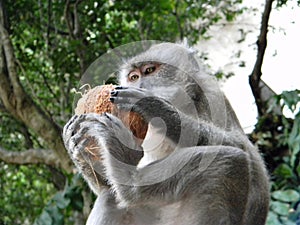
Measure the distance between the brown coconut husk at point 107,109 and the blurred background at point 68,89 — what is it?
2268mm

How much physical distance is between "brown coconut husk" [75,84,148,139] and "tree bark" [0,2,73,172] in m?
3.12

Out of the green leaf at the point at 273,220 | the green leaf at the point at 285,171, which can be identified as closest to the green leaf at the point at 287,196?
the green leaf at the point at 273,220

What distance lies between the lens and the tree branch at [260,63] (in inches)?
286

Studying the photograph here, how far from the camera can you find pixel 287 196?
19.3ft

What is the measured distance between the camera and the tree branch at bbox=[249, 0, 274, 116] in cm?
725

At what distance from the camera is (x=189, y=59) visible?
4020 millimetres

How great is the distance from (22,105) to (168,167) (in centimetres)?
374

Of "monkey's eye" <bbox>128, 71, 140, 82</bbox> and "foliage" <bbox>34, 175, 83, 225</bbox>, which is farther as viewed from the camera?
"foliage" <bbox>34, 175, 83, 225</bbox>

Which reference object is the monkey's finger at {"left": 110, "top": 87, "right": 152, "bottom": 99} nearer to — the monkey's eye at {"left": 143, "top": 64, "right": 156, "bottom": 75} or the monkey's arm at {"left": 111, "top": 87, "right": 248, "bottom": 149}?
the monkey's arm at {"left": 111, "top": 87, "right": 248, "bottom": 149}

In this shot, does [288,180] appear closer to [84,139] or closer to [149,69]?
→ [149,69]

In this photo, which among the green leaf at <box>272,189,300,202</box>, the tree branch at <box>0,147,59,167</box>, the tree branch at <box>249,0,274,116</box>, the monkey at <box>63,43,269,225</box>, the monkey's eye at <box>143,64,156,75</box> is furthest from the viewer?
the tree branch at <box>249,0,274,116</box>

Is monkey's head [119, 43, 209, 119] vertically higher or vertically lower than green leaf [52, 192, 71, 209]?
higher

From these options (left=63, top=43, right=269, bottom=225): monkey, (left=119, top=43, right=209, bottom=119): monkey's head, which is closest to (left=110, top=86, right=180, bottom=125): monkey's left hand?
(left=63, top=43, right=269, bottom=225): monkey

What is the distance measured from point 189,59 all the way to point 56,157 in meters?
3.13
